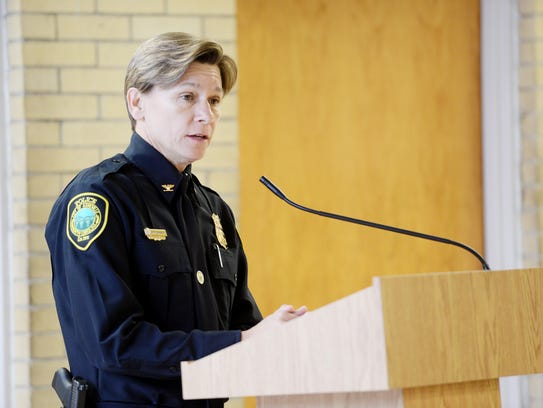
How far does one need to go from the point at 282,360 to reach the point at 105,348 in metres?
0.43

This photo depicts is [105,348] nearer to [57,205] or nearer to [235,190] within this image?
[57,205]

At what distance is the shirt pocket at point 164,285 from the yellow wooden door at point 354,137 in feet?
4.93

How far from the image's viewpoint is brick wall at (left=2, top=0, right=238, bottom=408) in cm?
301

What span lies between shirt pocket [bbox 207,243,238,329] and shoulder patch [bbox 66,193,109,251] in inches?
14.7

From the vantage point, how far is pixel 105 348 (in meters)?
1.74

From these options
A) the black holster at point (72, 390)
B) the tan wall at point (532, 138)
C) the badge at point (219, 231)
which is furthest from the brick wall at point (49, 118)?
the tan wall at point (532, 138)

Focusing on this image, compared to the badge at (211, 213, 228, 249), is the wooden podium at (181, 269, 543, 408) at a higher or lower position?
lower

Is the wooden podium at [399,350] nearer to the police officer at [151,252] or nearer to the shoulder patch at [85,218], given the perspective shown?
the police officer at [151,252]

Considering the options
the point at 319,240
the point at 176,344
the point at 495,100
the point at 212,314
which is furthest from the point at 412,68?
the point at 176,344

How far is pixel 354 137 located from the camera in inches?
141

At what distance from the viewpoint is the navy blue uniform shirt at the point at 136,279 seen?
1.76 m

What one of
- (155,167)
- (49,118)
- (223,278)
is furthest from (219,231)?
(49,118)

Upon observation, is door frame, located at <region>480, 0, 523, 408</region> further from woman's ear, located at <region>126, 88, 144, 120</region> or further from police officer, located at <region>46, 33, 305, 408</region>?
woman's ear, located at <region>126, 88, 144, 120</region>

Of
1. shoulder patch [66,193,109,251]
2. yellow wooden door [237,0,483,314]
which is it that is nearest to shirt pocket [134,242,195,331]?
shoulder patch [66,193,109,251]
